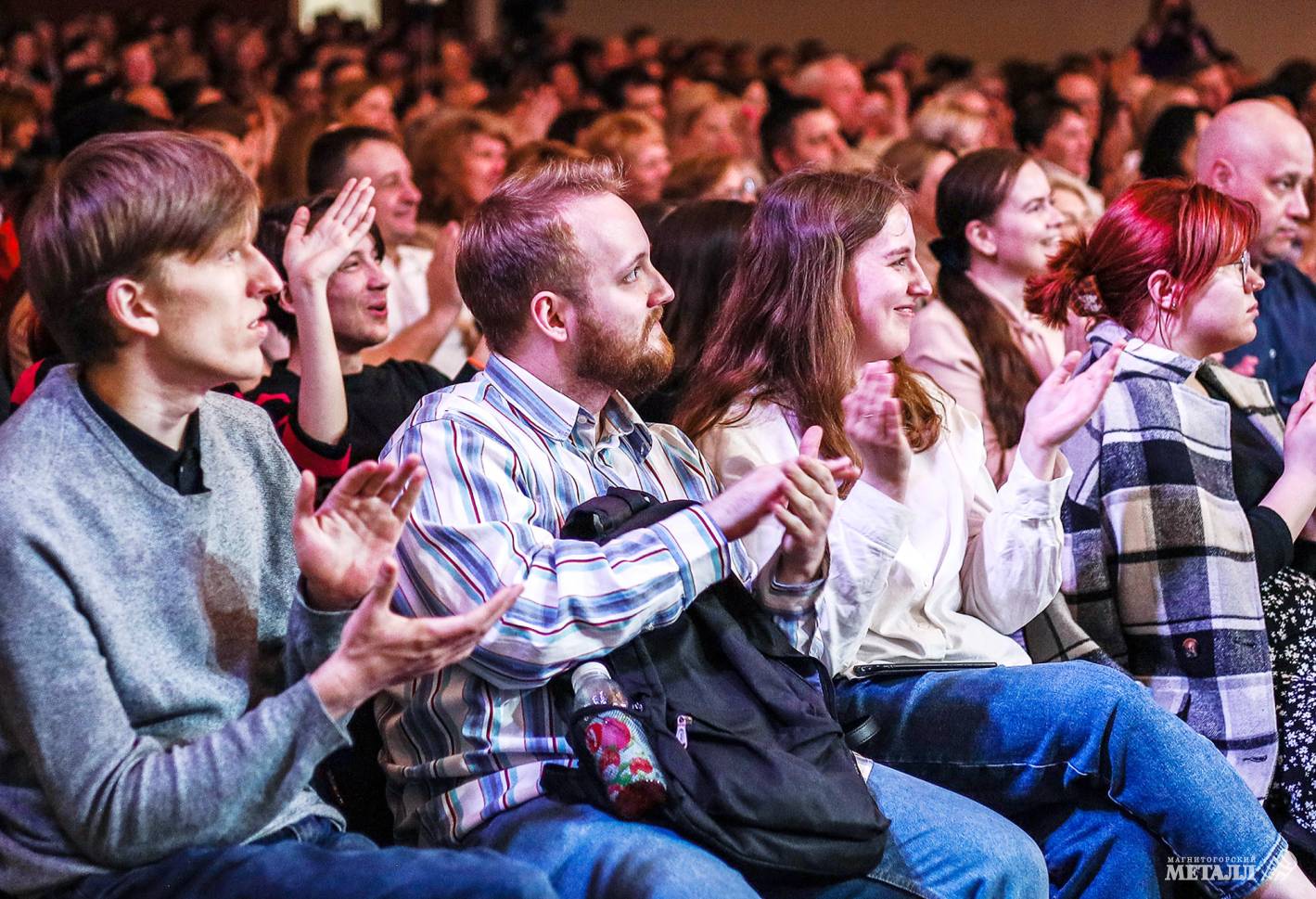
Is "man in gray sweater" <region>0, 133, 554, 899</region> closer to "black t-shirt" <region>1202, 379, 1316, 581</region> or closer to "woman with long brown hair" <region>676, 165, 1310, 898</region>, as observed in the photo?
"woman with long brown hair" <region>676, 165, 1310, 898</region>

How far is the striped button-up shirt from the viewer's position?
1761mm

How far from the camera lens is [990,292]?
11.5 ft

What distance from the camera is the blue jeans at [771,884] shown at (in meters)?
1.67

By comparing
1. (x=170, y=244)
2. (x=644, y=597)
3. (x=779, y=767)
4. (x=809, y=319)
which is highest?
(x=170, y=244)

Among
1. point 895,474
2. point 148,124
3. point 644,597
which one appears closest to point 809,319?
point 895,474

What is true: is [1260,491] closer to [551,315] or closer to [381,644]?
[551,315]

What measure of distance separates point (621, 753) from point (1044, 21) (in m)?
12.4

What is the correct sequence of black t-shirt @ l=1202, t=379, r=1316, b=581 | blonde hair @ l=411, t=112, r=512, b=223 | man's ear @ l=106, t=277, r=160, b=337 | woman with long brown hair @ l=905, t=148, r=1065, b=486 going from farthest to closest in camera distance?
blonde hair @ l=411, t=112, r=512, b=223
woman with long brown hair @ l=905, t=148, r=1065, b=486
black t-shirt @ l=1202, t=379, r=1316, b=581
man's ear @ l=106, t=277, r=160, b=337

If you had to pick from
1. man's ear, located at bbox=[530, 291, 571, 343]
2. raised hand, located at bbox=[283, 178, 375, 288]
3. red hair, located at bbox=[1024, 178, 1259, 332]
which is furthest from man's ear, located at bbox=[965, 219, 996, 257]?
man's ear, located at bbox=[530, 291, 571, 343]

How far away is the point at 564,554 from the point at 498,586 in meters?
0.09

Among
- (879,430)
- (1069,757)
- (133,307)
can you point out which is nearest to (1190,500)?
(1069,757)

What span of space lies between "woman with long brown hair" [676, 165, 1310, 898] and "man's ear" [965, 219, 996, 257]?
1121mm

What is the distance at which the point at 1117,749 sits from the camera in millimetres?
2070

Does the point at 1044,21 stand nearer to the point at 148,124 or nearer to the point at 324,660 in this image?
the point at 148,124
